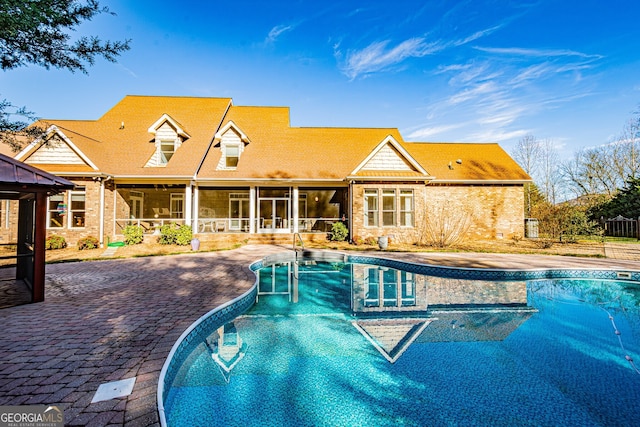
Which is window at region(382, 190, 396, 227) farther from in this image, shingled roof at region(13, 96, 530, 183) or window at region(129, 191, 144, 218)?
window at region(129, 191, 144, 218)

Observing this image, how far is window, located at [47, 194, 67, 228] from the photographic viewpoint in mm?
15013

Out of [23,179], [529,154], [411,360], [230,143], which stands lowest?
[411,360]

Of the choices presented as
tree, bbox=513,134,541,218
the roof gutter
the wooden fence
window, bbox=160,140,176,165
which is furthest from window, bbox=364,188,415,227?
tree, bbox=513,134,541,218

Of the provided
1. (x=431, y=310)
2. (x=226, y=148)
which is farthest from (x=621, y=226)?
(x=226, y=148)

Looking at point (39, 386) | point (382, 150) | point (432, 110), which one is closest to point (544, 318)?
point (39, 386)

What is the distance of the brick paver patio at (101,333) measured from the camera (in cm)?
282

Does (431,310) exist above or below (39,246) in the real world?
below

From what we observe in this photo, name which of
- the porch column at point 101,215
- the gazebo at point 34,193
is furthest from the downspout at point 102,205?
the gazebo at point 34,193

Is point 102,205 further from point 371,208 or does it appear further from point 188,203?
point 371,208

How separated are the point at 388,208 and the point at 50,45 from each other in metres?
15.0

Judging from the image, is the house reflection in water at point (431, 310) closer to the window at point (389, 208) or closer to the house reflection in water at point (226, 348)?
the house reflection in water at point (226, 348)

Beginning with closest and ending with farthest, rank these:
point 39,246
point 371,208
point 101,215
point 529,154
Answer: point 39,246
point 101,215
point 371,208
point 529,154

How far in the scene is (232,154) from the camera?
1897 centimetres

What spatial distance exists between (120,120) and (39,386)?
73.2 feet
